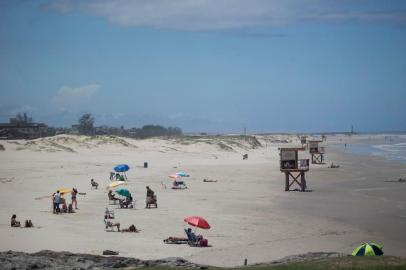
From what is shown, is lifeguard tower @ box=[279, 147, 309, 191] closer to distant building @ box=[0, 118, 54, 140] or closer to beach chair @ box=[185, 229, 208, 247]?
beach chair @ box=[185, 229, 208, 247]

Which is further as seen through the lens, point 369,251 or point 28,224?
point 28,224

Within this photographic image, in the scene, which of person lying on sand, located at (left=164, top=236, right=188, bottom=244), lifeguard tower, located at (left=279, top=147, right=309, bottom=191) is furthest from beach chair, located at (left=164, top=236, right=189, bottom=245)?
lifeguard tower, located at (left=279, top=147, right=309, bottom=191)

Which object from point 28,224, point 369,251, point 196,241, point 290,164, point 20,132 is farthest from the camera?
point 20,132

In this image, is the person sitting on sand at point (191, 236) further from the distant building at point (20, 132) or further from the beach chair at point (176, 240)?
the distant building at point (20, 132)

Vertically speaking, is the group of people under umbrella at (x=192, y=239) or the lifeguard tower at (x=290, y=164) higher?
the lifeguard tower at (x=290, y=164)

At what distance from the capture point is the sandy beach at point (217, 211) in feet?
60.0

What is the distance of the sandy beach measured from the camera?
18.3 metres

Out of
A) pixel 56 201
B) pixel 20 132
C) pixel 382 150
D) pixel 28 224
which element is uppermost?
pixel 20 132

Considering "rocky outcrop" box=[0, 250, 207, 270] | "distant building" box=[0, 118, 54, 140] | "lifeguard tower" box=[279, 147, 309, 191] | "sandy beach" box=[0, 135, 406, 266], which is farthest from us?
"distant building" box=[0, 118, 54, 140]

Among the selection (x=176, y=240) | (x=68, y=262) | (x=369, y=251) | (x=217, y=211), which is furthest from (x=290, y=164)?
(x=68, y=262)

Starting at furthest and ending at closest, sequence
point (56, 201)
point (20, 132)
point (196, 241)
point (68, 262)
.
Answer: point (20, 132) < point (56, 201) < point (196, 241) < point (68, 262)

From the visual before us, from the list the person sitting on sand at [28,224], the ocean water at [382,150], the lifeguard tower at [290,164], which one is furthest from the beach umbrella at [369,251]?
the ocean water at [382,150]

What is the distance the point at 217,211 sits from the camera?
87.5 ft

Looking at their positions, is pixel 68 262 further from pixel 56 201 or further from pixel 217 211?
pixel 217 211
